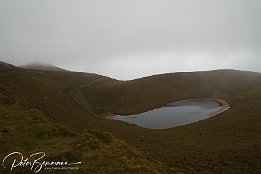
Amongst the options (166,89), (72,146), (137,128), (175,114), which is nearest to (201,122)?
(137,128)

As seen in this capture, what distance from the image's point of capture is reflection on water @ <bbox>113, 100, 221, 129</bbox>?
74.1m

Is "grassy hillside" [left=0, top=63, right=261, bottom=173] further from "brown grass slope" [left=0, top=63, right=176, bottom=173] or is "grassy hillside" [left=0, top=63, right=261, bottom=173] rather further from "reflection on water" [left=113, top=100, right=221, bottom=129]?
"reflection on water" [left=113, top=100, right=221, bottom=129]

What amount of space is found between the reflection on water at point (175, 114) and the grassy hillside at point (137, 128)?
5.10m

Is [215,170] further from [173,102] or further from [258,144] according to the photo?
[173,102]

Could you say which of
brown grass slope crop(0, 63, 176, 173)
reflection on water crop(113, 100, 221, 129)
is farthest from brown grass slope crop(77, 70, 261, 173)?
brown grass slope crop(0, 63, 176, 173)

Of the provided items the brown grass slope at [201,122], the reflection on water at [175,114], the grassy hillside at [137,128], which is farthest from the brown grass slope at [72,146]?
the reflection on water at [175,114]

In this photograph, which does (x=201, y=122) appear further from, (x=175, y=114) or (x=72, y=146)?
(x=72, y=146)

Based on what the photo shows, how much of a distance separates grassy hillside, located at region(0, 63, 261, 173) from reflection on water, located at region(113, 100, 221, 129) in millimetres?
5099

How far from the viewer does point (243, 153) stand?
3834 centimetres

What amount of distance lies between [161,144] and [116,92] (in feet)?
220

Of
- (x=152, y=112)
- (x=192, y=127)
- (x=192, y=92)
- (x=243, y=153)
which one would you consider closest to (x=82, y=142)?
(x=243, y=153)

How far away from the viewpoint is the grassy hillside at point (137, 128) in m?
25.1

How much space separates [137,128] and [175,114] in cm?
2137

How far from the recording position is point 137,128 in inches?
2488
